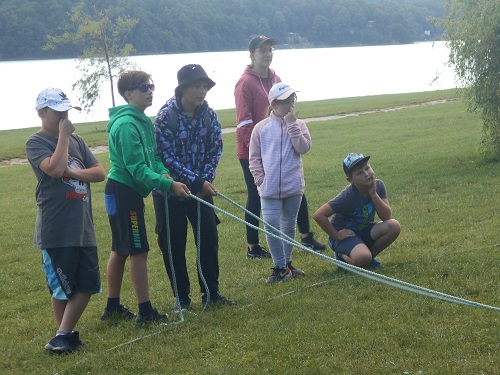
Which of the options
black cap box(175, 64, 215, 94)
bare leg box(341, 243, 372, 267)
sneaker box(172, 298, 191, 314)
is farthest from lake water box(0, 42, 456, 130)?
sneaker box(172, 298, 191, 314)

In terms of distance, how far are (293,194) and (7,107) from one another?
1667 inches

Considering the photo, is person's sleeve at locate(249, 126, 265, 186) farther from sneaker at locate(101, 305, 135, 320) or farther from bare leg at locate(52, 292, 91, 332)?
bare leg at locate(52, 292, 91, 332)

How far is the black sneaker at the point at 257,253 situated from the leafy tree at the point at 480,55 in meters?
5.53

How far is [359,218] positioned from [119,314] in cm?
214

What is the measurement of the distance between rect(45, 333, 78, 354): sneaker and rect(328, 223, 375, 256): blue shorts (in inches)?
92.8

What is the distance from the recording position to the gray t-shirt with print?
15.6ft

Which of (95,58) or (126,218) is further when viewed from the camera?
(95,58)

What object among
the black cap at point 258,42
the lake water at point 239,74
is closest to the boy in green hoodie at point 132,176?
the black cap at point 258,42

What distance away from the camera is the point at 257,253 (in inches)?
289

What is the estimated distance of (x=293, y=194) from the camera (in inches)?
246

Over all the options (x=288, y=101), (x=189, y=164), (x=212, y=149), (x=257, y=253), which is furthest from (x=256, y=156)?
(x=257, y=253)

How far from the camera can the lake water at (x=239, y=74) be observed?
43844 millimetres

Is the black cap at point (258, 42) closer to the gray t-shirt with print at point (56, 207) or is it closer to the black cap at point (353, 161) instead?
the black cap at point (353, 161)

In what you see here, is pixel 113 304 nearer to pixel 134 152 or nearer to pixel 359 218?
pixel 134 152
